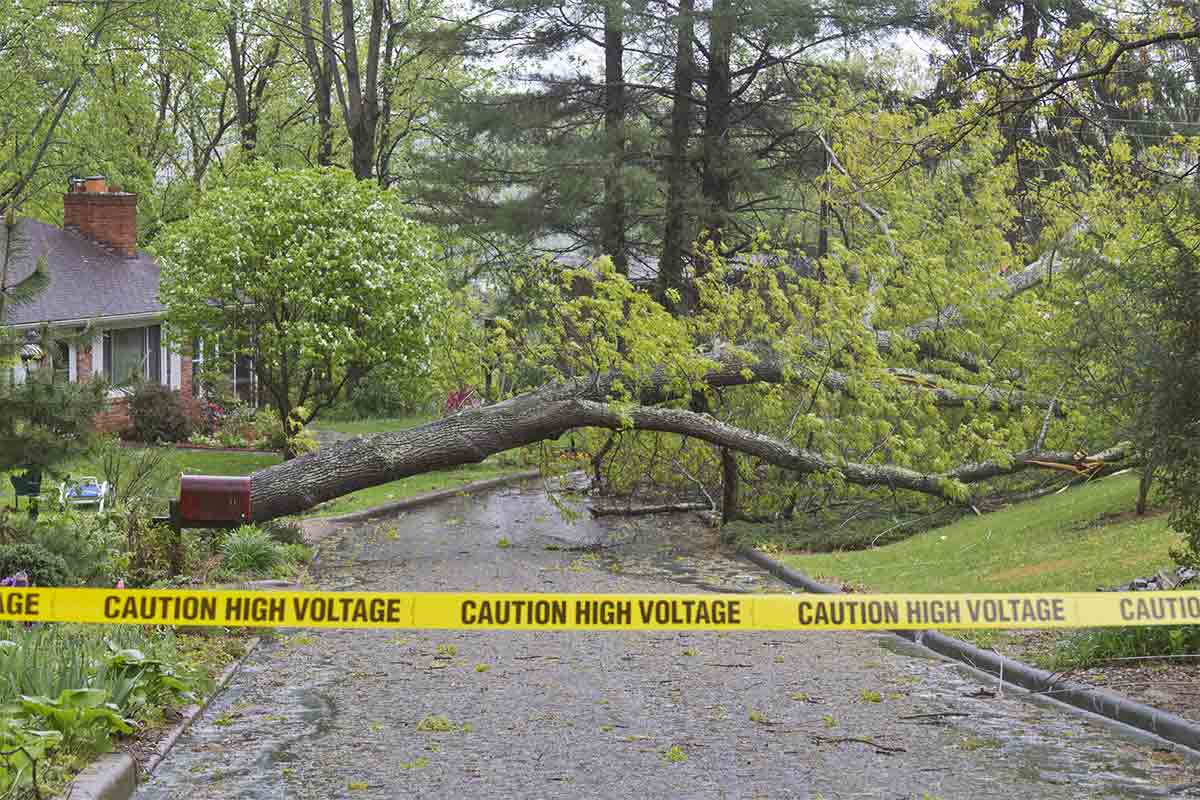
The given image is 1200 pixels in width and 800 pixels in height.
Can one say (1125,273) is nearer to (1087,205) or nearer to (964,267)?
(964,267)

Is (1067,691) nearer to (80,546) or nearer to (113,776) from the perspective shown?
(113,776)

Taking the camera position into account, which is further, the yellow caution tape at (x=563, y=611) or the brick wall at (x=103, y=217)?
the brick wall at (x=103, y=217)

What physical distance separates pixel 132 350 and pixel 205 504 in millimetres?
18969

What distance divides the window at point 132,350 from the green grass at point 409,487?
7.01 meters

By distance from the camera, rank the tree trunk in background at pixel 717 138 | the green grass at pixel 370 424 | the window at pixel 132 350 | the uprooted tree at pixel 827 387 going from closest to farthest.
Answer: the uprooted tree at pixel 827 387 → the tree trunk in background at pixel 717 138 → the window at pixel 132 350 → the green grass at pixel 370 424

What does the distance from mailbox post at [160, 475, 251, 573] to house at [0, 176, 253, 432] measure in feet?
42.4

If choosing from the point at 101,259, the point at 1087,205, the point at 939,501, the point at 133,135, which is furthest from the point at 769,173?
the point at 133,135

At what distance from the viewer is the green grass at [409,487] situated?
70.4 feet

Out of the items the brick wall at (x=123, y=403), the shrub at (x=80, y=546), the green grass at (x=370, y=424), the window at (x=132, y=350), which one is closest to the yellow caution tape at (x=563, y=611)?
the shrub at (x=80, y=546)

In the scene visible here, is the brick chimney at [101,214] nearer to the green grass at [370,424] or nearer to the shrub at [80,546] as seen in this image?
the green grass at [370,424]

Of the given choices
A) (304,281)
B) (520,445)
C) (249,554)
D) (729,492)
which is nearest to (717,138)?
(304,281)

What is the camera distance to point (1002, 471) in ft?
57.0

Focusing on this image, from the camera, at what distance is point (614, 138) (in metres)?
27.2

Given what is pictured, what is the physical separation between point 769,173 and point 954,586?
1596 cm
